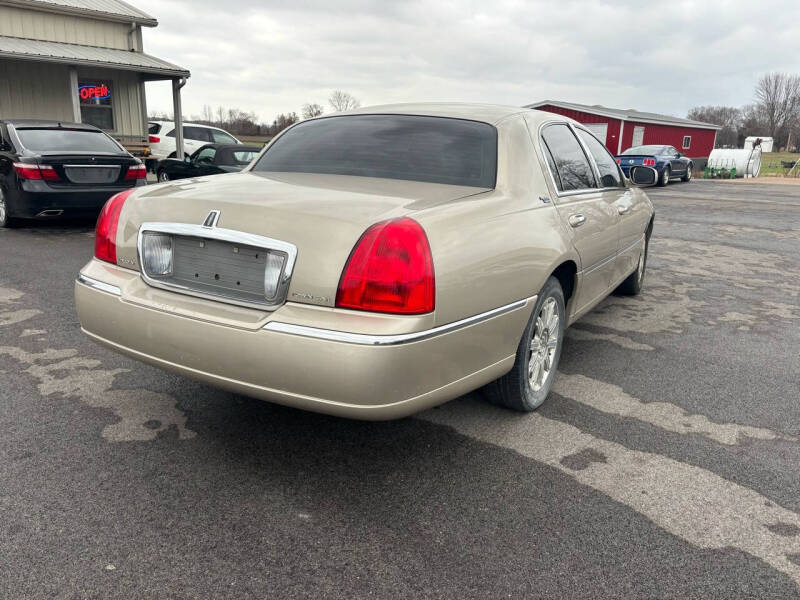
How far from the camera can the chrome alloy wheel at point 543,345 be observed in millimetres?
3197

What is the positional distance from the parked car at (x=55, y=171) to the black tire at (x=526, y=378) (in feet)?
22.1

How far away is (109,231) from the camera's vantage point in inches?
114

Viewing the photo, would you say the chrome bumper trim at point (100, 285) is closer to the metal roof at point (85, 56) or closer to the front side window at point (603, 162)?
the front side window at point (603, 162)

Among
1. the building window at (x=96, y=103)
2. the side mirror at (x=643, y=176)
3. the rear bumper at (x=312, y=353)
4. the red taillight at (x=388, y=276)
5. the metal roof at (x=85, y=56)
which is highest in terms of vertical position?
the metal roof at (x=85, y=56)

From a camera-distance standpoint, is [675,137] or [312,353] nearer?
[312,353]

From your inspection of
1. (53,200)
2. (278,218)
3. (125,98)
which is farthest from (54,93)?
(278,218)

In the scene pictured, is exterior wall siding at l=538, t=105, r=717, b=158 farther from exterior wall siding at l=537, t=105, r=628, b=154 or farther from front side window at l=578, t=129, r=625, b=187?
front side window at l=578, t=129, r=625, b=187

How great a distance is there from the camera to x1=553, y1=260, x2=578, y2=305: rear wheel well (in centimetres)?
333

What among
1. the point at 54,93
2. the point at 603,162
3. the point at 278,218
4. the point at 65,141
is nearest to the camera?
the point at 278,218

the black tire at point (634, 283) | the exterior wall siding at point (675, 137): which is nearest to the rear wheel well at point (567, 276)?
the black tire at point (634, 283)

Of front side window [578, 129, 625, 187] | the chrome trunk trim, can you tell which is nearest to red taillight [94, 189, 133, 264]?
the chrome trunk trim

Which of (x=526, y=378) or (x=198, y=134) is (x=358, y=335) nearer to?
(x=526, y=378)

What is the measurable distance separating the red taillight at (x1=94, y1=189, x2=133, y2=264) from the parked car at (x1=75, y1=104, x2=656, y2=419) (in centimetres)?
1

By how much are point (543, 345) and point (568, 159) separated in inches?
46.8
